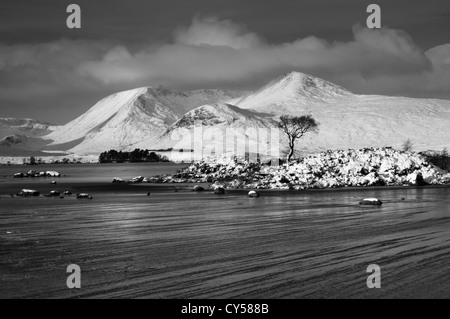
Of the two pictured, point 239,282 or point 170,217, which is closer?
Result: point 239,282

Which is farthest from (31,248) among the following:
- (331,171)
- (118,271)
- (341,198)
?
(331,171)

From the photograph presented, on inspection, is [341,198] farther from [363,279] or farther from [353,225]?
[363,279]

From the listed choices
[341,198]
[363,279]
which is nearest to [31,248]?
[363,279]

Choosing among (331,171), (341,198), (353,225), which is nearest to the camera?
(353,225)

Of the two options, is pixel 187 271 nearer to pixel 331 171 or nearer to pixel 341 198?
pixel 341 198
